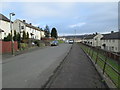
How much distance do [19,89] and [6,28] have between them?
48.7 metres

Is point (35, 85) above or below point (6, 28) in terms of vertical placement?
below

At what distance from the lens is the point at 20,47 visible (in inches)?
1313

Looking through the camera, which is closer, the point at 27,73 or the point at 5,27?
the point at 27,73

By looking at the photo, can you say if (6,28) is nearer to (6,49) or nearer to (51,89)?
(6,49)

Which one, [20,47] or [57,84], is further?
[20,47]

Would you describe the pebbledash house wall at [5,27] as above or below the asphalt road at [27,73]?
above

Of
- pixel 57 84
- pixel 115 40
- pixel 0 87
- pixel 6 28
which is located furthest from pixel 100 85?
pixel 115 40

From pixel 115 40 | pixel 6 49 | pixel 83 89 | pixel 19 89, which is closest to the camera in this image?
pixel 83 89

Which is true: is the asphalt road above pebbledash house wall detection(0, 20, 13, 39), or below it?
below

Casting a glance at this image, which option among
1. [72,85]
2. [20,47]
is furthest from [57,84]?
[20,47]

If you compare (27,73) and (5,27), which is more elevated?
(5,27)

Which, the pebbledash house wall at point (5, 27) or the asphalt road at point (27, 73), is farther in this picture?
the pebbledash house wall at point (5, 27)

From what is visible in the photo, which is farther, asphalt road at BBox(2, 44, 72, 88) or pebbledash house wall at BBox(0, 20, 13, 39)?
pebbledash house wall at BBox(0, 20, 13, 39)

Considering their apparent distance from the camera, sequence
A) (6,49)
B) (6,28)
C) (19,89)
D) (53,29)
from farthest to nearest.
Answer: (53,29)
(6,28)
(6,49)
(19,89)
